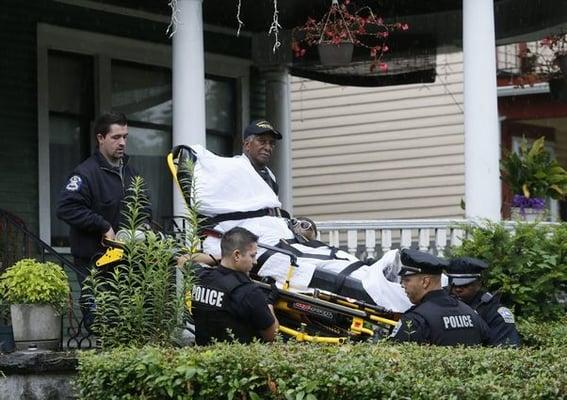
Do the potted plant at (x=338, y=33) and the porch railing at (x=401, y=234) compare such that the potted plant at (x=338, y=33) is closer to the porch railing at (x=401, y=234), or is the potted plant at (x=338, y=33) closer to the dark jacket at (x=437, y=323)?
the porch railing at (x=401, y=234)

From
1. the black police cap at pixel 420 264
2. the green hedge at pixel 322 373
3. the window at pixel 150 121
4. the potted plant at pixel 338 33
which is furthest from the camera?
the window at pixel 150 121

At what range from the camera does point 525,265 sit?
401 inches

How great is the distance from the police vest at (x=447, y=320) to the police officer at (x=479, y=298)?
78 centimetres

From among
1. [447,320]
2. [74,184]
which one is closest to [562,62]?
[74,184]

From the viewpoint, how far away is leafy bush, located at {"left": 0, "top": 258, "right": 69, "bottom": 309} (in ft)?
27.7

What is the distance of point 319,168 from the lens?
19.1m

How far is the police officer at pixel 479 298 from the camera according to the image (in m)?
8.72

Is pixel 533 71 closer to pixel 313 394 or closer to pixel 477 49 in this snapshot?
pixel 477 49

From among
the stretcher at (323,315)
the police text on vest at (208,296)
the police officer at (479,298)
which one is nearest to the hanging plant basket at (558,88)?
the police officer at (479,298)

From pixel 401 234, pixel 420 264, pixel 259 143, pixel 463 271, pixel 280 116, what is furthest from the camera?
pixel 280 116

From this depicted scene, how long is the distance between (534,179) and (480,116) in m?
2.01

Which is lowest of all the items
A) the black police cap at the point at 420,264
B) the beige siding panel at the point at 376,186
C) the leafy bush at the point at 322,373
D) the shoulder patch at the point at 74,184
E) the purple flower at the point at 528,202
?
the leafy bush at the point at 322,373

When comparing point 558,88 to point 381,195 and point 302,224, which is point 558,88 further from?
point 302,224

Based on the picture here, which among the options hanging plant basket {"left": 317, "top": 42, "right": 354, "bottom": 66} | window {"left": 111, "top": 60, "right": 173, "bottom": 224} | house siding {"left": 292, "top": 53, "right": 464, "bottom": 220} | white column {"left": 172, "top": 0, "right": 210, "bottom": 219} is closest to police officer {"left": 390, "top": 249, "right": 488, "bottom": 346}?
white column {"left": 172, "top": 0, "right": 210, "bottom": 219}
